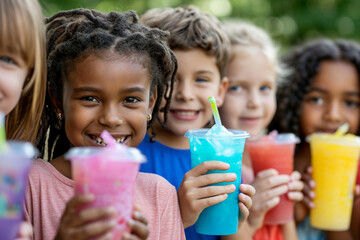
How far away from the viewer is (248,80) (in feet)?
10.6

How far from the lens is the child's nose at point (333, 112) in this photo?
133 inches

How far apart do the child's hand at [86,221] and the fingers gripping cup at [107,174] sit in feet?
0.15

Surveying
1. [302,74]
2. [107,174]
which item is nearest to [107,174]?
[107,174]

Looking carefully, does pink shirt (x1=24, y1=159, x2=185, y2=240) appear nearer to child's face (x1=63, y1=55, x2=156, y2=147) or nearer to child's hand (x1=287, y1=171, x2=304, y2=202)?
child's face (x1=63, y1=55, x2=156, y2=147)

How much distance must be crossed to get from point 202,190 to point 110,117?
0.55 m

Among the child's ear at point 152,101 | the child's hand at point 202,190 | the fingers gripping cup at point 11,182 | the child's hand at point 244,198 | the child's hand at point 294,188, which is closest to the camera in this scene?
the fingers gripping cup at point 11,182

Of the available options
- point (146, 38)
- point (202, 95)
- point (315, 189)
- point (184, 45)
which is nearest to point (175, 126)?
point (202, 95)

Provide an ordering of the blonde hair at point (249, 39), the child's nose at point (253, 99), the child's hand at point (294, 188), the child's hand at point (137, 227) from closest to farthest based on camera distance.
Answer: the child's hand at point (137, 227) < the child's hand at point (294, 188) < the child's nose at point (253, 99) < the blonde hair at point (249, 39)

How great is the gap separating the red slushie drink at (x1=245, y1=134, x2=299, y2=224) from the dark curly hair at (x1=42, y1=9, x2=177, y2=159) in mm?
776

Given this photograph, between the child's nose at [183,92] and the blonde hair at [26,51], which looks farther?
the child's nose at [183,92]

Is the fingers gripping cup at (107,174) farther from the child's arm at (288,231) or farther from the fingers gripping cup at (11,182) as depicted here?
the child's arm at (288,231)

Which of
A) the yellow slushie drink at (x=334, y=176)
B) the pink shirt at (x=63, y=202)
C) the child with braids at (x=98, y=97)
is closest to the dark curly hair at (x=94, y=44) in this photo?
the child with braids at (x=98, y=97)

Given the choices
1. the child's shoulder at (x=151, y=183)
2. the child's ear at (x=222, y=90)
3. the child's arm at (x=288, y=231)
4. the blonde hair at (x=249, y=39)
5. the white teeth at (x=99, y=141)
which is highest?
the blonde hair at (x=249, y=39)

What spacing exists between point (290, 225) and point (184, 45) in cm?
141
